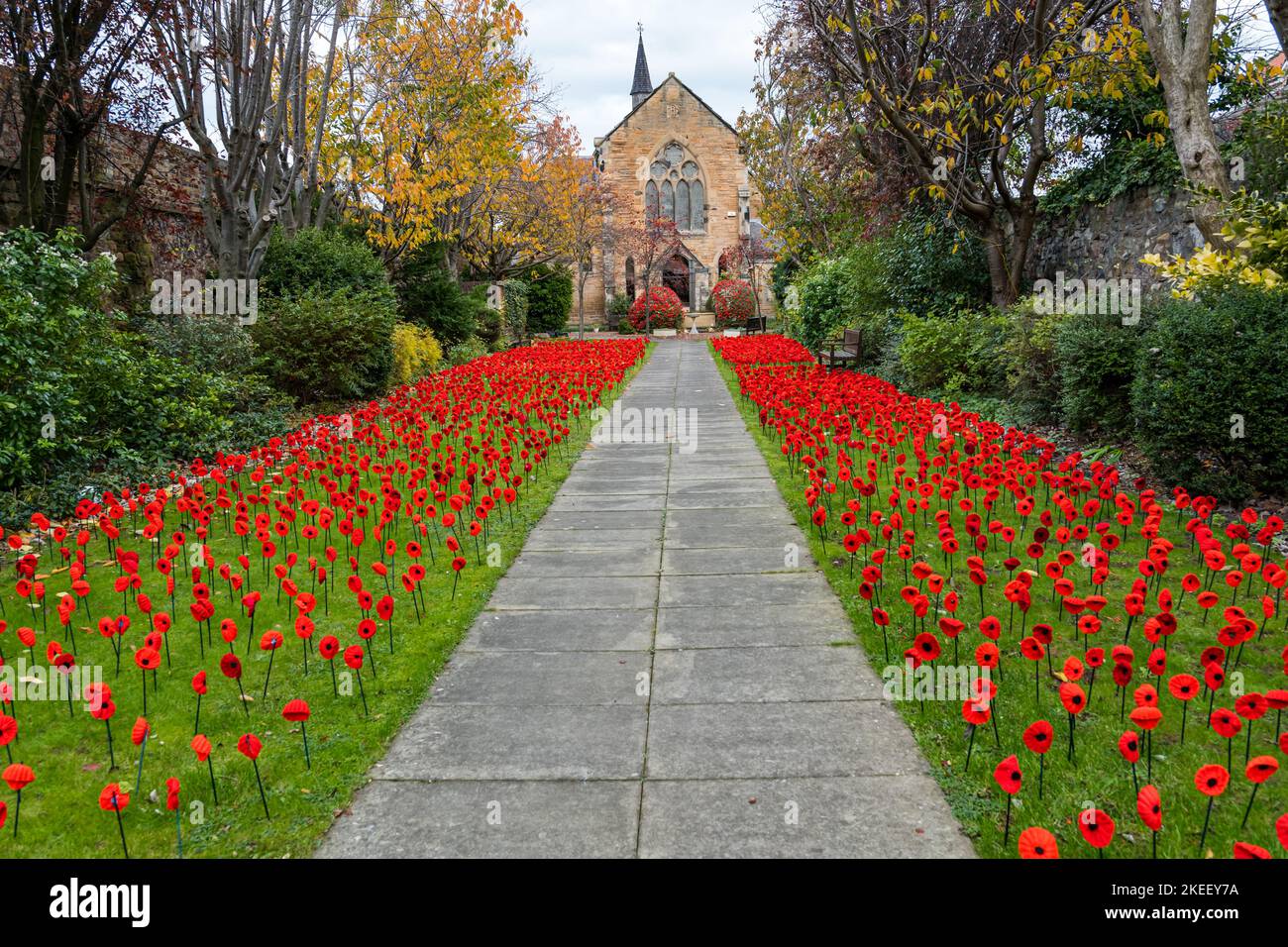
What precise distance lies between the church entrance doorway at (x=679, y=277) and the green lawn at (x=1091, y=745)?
47088mm

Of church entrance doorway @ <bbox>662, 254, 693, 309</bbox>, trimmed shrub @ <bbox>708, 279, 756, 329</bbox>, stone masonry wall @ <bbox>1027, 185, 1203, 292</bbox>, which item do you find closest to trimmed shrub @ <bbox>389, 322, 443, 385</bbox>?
stone masonry wall @ <bbox>1027, 185, 1203, 292</bbox>

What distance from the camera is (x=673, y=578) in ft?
19.0

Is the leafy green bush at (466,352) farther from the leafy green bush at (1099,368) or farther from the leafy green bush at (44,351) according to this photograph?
the leafy green bush at (1099,368)

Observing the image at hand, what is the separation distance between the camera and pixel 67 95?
10445 millimetres

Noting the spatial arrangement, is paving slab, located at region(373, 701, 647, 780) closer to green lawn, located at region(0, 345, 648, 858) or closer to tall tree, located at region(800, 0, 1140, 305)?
green lawn, located at region(0, 345, 648, 858)

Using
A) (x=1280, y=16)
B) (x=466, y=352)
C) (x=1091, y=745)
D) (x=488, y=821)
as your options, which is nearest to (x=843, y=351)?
(x=466, y=352)

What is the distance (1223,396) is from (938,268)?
9.68 m

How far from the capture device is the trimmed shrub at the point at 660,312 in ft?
146

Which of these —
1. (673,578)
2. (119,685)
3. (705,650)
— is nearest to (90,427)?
(119,685)

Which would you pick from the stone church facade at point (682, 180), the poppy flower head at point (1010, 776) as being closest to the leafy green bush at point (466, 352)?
the poppy flower head at point (1010, 776)

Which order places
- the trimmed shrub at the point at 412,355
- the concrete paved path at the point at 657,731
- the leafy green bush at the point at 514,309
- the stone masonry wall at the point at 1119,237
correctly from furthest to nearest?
the leafy green bush at the point at 514,309, the trimmed shrub at the point at 412,355, the stone masonry wall at the point at 1119,237, the concrete paved path at the point at 657,731

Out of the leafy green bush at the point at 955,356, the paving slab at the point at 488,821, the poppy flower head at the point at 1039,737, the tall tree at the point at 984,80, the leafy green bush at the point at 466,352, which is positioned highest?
the tall tree at the point at 984,80

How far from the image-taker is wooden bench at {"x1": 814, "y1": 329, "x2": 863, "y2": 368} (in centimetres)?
1653
